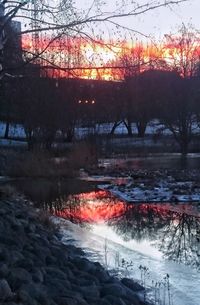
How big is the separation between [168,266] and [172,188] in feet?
37.5

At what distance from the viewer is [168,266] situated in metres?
11.1

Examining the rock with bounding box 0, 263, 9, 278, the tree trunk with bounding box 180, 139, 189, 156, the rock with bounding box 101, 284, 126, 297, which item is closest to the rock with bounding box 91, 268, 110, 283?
the rock with bounding box 101, 284, 126, 297

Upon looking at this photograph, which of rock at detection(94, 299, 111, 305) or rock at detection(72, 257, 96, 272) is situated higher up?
rock at detection(94, 299, 111, 305)

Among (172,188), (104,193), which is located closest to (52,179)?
(104,193)

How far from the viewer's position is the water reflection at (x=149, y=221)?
12.7 m

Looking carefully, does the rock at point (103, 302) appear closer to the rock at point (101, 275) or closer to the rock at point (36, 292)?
the rock at point (36, 292)

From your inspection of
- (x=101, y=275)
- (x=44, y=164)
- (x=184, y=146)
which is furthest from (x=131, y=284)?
(x=184, y=146)

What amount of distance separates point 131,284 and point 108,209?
926 cm

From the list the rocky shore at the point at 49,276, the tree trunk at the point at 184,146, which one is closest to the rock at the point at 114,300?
the rocky shore at the point at 49,276

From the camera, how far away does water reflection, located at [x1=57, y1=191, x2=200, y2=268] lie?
41.8ft

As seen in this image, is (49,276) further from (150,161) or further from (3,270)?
(150,161)

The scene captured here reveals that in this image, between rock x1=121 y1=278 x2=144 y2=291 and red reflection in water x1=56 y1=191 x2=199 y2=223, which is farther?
red reflection in water x1=56 y1=191 x2=199 y2=223

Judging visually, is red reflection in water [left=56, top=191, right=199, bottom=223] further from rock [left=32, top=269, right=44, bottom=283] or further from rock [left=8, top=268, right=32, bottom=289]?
rock [left=8, top=268, right=32, bottom=289]

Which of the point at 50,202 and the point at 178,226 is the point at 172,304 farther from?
the point at 50,202
